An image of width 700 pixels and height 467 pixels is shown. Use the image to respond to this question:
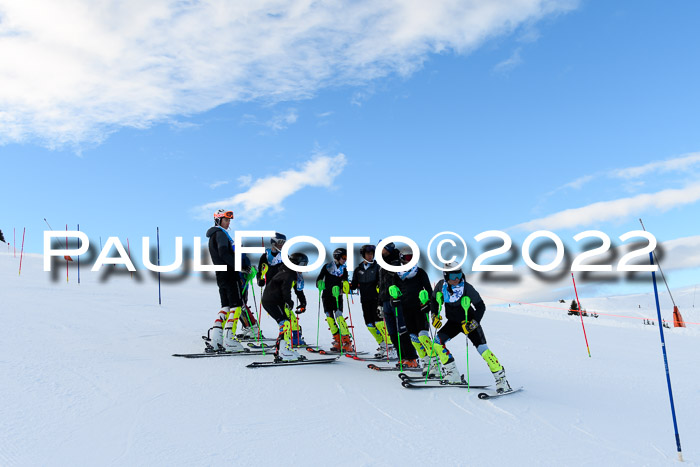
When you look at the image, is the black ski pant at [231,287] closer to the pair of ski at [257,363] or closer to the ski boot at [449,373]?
the pair of ski at [257,363]

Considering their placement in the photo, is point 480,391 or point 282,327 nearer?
point 480,391

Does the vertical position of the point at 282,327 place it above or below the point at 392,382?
above

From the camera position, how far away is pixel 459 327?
7.91 metres

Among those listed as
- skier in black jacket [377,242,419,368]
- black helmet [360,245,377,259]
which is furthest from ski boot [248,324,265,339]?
skier in black jacket [377,242,419,368]

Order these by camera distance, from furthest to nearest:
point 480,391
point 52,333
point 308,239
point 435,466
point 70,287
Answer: point 70,287, point 308,239, point 52,333, point 480,391, point 435,466

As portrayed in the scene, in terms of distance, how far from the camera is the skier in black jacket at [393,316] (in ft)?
29.8

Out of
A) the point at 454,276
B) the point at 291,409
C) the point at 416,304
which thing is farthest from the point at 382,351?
the point at 291,409

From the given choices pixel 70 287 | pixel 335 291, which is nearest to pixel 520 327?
pixel 335 291

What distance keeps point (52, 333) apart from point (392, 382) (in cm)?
688

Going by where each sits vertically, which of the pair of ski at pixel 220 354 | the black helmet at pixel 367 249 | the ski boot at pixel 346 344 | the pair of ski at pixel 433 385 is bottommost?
the pair of ski at pixel 433 385

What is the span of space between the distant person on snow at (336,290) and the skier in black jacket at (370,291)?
43cm

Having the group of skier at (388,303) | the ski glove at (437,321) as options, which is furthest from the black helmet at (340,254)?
the ski glove at (437,321)

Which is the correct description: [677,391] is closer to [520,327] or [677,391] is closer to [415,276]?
[415,276]

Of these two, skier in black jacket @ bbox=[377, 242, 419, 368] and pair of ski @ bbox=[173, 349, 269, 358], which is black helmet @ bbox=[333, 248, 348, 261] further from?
pair of ski @ bbox=[173, 349, 269, 358]
